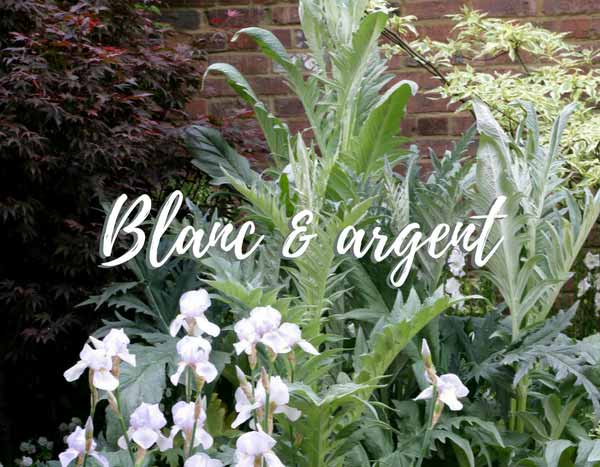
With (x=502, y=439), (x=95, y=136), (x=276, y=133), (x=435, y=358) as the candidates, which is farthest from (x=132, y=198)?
(x=502, y=439)

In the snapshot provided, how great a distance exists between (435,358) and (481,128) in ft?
1.96

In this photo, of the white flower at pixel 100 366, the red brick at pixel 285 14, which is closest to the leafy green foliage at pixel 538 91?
the red brick at pixel 285 14

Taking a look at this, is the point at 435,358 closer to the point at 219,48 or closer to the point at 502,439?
the point at 502,439

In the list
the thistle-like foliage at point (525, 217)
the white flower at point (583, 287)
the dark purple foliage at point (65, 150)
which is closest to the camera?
the thistle-like foliage at point (525, 217)

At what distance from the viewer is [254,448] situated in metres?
1.43

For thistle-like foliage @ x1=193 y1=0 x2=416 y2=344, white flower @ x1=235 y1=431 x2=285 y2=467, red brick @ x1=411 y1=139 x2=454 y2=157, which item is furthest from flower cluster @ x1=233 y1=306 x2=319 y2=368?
red brick @ x1=411 y1=139 x2=454 y2=157

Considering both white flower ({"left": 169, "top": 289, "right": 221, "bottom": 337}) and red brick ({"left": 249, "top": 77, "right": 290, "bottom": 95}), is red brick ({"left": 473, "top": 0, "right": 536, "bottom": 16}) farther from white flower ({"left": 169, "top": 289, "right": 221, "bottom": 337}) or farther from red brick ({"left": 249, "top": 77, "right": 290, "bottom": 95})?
white flower ({"left": 169, "top": 289, "right": 221, "bottom": 337})

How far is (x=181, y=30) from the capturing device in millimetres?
4039

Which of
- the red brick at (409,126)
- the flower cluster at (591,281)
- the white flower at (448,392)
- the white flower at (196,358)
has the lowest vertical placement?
the flower cluster at (591,281)

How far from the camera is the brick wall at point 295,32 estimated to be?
3875 mm

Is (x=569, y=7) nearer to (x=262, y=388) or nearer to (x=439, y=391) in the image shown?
(x=439, y=391)

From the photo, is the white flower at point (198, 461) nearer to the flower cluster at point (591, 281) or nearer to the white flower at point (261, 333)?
the white flower at point (261, 333)

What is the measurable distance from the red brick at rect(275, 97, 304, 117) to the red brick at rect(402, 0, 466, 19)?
0.63 metres

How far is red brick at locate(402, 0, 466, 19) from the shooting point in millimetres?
3932
